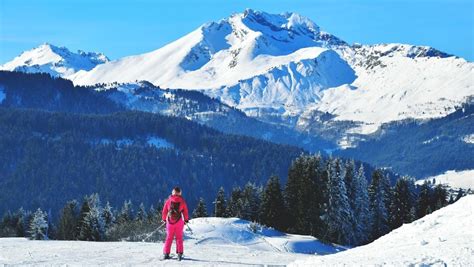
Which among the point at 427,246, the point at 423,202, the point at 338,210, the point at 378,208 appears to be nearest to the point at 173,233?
the point at 427,246

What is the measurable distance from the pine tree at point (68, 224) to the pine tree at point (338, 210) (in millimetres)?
30866

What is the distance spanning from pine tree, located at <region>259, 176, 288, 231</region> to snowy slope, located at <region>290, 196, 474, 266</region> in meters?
46.6

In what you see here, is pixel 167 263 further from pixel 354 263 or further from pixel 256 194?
pixel 256 194

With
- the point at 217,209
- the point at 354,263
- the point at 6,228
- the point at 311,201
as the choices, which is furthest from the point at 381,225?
the point at 354,263

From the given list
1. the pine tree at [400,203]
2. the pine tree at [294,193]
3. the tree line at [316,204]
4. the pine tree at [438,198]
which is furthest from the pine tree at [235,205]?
the pine tree at [438,198]

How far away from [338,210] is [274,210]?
22.3 ft

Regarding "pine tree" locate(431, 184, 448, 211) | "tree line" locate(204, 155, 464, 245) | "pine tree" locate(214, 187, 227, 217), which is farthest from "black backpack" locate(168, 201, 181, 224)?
"pine tree" locate(431, 184, 448, 211)

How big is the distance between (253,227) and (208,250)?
18.6 meters

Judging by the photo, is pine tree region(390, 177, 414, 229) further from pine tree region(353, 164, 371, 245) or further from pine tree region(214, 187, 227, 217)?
pine tree region(214, 187, 227, 217)

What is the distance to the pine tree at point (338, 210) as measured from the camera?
71.6 meters

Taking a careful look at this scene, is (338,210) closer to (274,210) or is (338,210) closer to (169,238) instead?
(274,210)

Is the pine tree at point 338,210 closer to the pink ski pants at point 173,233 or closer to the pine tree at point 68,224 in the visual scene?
the pine tree at point 68,224

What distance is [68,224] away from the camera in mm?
83250

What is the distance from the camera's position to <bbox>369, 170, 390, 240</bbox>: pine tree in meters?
79.2
